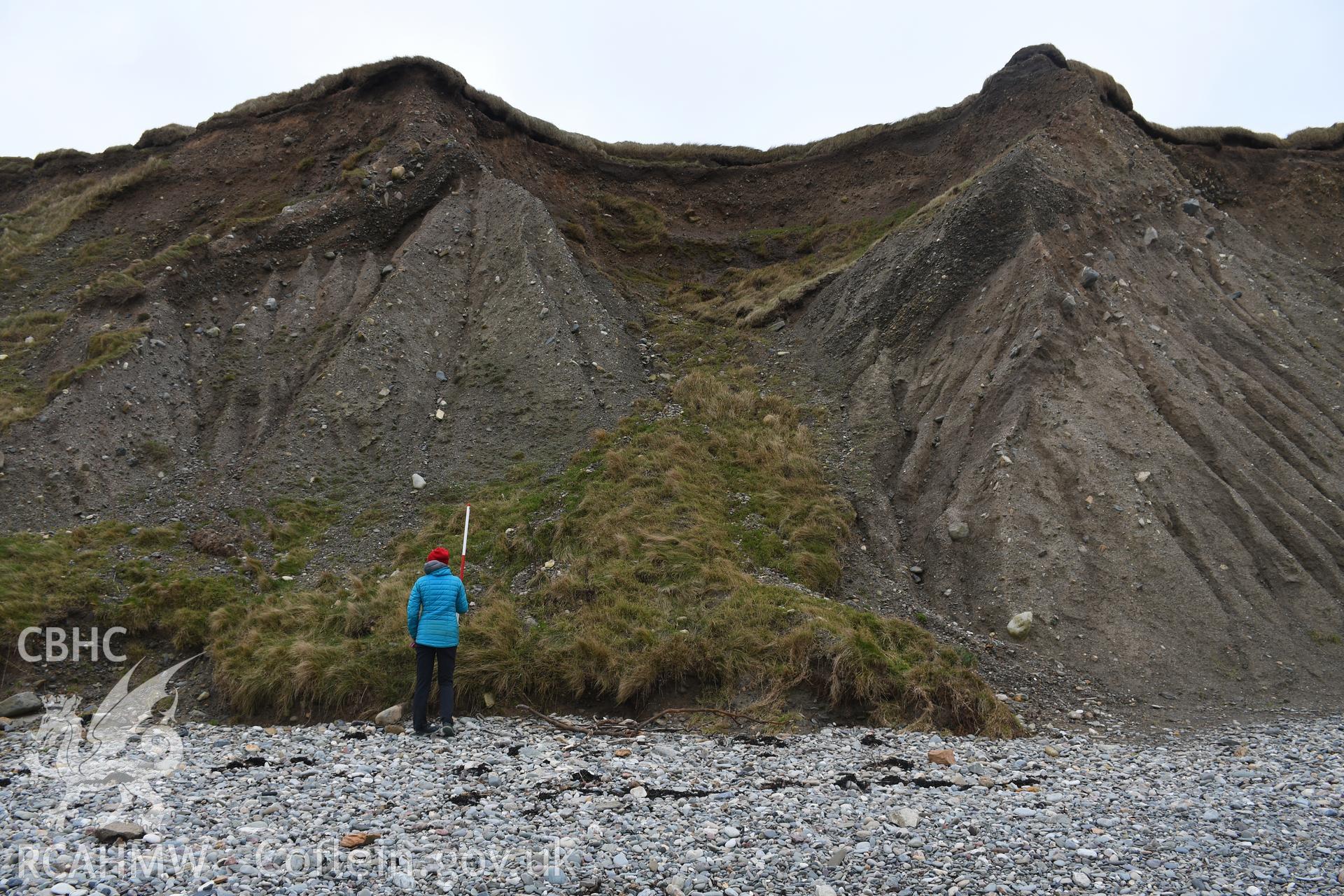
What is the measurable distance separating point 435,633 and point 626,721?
317 cm

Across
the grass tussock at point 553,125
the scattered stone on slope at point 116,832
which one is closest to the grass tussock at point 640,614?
the scattered stone on slope at point 116,832

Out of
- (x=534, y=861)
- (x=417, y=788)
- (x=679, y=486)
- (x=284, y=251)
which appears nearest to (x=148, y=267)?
(x=284, y=251)

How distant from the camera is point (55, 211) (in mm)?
30016

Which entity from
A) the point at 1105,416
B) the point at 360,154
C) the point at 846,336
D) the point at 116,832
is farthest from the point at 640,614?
the point at 360,154

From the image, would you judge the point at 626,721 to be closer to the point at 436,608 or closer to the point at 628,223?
the point at 436,608

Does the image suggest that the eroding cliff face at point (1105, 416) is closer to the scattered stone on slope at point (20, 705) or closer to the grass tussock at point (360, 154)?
the scattered stone on slope at point (20, 705)

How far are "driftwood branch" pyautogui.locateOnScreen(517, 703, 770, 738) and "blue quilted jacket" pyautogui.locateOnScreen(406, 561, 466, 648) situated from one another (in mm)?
1917

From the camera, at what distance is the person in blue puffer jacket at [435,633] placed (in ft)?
38.4

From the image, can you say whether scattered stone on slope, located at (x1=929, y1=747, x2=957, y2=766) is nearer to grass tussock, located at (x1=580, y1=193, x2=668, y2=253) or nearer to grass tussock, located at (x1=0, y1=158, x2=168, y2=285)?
grass tussock, located at (x1=580, y1=193, x2=668, y2=253)

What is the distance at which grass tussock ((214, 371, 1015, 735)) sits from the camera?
13109 millimetres

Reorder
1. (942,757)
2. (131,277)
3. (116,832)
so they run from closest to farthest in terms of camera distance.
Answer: (116,832), (942,757), (131,277)

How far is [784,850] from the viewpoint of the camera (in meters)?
7.62

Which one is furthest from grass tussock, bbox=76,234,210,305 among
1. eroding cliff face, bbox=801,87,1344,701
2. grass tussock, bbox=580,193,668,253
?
eroding cliff face, bbox=801,87,1344,701

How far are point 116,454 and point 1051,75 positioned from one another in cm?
3197
